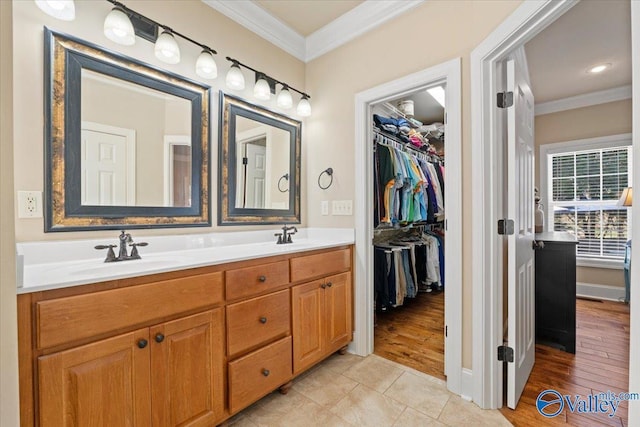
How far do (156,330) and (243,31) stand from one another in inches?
81.5

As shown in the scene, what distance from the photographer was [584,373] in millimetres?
1898

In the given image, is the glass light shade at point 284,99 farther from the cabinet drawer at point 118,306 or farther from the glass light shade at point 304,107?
the cabinet drawer at point 118,306

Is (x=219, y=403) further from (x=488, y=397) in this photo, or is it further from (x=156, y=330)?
(x=488, y=397)

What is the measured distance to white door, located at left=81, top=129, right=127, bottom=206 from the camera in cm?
A: 139

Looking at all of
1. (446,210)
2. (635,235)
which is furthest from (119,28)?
(635,235)

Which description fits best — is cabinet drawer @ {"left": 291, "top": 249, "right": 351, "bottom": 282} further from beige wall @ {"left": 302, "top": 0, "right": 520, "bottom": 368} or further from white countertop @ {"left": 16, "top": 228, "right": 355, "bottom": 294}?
beige wall @ {"left": 302, "top": 0, "right": 520, "bottom": 368}

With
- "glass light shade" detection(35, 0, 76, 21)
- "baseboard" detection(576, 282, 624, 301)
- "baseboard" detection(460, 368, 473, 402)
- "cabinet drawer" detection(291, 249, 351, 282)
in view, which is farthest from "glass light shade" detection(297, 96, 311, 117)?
"baseboard" detection(576, 282, 624, 301)

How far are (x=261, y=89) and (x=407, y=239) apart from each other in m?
2.34

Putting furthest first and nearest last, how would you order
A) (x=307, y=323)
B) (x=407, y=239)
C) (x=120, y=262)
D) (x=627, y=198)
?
1. (x=407, y=239)
2. (x=627, y=198)
3. (x=307, y=323)
4. (x=120, y=262)

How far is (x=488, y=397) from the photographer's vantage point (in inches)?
61.0

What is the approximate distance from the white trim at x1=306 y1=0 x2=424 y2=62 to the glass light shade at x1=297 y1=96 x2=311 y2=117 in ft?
1.42

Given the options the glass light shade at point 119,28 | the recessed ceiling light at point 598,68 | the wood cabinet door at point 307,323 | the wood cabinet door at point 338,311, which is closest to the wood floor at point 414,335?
the wood cabinet door at point 338,311

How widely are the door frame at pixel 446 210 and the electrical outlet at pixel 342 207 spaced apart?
0.07 metres

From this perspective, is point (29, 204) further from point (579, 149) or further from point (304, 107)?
point (579, 149)
